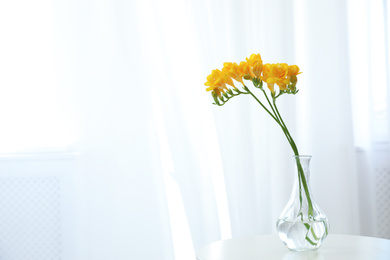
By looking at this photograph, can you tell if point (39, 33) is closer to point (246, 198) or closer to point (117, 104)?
point (117, 104)

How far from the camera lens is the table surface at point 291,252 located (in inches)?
45.4

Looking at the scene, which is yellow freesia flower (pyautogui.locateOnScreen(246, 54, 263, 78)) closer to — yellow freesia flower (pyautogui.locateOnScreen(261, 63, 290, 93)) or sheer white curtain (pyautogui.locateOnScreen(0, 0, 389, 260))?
yellow freesia flower (pyautogui.locateOnScreen(261, 63, 290, 93))

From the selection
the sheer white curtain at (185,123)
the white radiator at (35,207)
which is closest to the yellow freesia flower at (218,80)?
the sheer white curtain at (185,123)

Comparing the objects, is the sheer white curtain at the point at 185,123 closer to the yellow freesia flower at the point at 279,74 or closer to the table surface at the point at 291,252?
the table surface at the point at 291,252

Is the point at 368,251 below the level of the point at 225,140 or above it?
below

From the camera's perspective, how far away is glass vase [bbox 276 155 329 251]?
1.15 m

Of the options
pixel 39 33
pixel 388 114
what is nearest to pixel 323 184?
pixel 388 114

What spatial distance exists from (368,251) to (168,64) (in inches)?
46.5

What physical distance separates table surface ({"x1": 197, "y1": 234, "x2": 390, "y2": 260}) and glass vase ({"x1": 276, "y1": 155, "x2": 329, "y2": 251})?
1.2 inches

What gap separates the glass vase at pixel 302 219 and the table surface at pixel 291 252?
0.03 metres

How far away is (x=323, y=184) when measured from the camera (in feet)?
7.00

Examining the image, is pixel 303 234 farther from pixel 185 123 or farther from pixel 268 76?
pixel 185 123

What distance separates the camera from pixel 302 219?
1.15 meters

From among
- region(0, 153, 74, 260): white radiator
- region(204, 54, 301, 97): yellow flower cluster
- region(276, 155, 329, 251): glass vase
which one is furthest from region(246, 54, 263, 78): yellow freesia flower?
region(0, 153, 74, 260): white radiator
